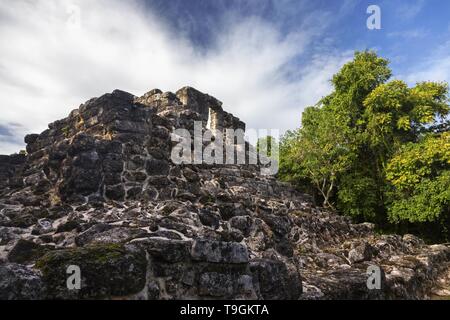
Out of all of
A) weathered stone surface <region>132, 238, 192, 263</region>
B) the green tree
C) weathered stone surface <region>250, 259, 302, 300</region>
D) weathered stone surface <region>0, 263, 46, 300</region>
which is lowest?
weathered stone surface <region>250, 259, 302, 300</region>

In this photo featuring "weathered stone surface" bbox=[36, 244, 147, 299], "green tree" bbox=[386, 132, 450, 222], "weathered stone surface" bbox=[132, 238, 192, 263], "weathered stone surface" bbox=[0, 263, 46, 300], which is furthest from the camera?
"green tree" bbox=[386, 132, 450, 222]

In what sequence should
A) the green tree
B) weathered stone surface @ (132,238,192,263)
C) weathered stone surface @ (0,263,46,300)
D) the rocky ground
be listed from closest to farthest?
1. weathered stone surface @ (0,263,46,300)
2. the rocky ground
3. weathered stone surface @ (132,238,192,263)
4. the green tree

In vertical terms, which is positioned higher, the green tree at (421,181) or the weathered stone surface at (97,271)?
the green tree at (421,181)

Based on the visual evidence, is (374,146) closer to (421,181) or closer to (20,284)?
(421,181)

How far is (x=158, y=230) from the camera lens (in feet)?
15.9

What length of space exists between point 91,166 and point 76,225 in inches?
72.1

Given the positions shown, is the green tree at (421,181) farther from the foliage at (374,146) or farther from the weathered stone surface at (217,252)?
the weathered stone surface at (217,252)

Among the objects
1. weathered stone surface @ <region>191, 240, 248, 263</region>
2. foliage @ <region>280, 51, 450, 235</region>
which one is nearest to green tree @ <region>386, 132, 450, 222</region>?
foliage @ <region>280, 51, 450, 235</region>

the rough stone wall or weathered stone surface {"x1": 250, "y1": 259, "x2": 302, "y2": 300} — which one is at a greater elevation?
the rough stone wall

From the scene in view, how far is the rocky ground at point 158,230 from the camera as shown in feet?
10.7

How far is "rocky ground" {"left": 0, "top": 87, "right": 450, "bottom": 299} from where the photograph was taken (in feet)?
A: 10.7

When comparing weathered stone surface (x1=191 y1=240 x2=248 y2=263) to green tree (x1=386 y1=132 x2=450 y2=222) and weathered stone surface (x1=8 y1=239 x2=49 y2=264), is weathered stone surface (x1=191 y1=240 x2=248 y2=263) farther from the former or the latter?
green tree (x1=386 y1=132 x2=450 y2=222)

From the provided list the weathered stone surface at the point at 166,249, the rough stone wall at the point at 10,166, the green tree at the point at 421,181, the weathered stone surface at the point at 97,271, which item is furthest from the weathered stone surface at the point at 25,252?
the green tree at the point at 421,181
